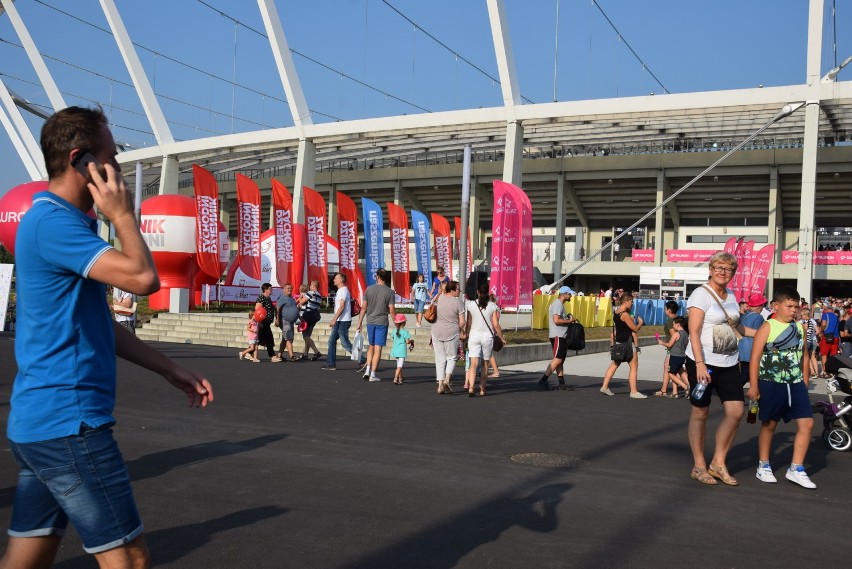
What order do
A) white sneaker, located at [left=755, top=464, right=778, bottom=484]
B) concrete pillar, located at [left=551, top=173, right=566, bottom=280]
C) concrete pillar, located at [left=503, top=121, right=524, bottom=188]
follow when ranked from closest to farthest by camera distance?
1. white sneaker, located at [left=755, top=464, right=778, bottom=484]
2. concrete pillar, located at [left=503, top=121, right=524, bottom=188]
3. concrete pillar, located at [left=551, top=173, right=566, bottom=280]

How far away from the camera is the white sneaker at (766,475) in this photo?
6.23 m

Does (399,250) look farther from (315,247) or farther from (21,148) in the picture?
(21,148)

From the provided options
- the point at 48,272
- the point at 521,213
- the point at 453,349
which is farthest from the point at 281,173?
the point at 48,272

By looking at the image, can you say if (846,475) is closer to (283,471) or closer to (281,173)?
(283,471)

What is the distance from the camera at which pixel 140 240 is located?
2127 millimetres

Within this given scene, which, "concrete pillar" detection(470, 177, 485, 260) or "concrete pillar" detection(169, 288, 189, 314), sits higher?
"concrete pillar" detection(470, 177, 485, 260)

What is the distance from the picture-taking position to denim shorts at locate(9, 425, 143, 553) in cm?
212

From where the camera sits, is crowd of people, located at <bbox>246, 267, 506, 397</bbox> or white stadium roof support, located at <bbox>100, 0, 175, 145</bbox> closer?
crowd of people, located at <bbox>246, 267, 506, 397</bbox>

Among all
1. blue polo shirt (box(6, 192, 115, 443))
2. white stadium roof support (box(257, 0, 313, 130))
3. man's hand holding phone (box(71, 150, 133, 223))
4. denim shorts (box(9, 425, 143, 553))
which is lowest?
denim shorts (box(9, 425, 143, 553))

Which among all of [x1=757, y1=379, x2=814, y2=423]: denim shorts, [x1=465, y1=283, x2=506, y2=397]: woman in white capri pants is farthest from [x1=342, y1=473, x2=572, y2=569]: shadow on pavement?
[x1=465, y1=283, x2=506, y2=397]: woman in white capri pants

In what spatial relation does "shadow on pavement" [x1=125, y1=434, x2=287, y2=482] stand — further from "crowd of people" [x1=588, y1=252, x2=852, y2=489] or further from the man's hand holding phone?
the man's hand holding phone

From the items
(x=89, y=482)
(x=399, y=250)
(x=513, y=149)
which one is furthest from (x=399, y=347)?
(x=513, y=149)

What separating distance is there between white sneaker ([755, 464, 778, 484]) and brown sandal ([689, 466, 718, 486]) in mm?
474

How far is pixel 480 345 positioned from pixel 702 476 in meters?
5.60
